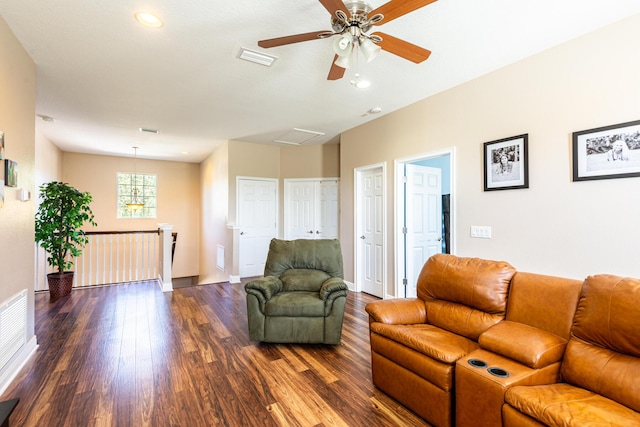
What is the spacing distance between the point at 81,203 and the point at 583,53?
653 centimetres

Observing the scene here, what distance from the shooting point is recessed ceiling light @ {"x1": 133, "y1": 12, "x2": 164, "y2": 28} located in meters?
2.13

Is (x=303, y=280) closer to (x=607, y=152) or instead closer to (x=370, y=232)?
(x=370, y=232)

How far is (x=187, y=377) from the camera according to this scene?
7.59 ft

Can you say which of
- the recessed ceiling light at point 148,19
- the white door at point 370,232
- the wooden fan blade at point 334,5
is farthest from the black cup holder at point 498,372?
the recessed ceiling light at point 148,19

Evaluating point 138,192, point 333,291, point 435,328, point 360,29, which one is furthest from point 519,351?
point 138,192

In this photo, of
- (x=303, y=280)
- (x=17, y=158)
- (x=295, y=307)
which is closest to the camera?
(x=17, y=158)

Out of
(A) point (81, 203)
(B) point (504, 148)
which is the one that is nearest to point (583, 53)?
(B) point (504, 148)

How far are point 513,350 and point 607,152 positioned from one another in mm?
1830

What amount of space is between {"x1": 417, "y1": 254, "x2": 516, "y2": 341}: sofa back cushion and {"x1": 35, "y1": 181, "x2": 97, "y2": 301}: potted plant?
17.3ft

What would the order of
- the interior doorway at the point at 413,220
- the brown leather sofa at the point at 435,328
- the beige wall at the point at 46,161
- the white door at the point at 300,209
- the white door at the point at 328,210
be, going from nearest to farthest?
the brown leather sofa at the point at 435,328
the interior doorway at the point at 413,220
the beige wall at the point at 46,161
the white door at the point at 328,210
the white door at the point at 300,209

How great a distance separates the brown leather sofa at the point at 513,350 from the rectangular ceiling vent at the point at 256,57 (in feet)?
7.96

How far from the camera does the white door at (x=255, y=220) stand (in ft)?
19.3

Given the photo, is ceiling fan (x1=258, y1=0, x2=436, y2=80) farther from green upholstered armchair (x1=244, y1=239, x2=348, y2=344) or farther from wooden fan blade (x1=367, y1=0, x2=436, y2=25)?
green upholstered armchair (x1=244, y1=239, x2=348, y2=344)

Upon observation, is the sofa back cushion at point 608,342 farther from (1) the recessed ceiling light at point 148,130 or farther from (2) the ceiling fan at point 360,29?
(1) the recessed ceiling light at point 148,130
